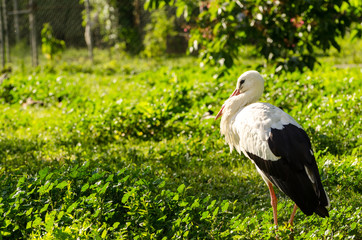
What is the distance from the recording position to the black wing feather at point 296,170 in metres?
3.20

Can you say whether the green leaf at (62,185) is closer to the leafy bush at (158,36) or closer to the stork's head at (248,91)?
the stork's head at (248,91)

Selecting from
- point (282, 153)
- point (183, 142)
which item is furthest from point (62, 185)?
point (183, 142)

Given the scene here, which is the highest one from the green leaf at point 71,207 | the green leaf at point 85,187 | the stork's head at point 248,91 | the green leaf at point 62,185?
the stork's head at point 248,91

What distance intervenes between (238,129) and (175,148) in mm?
1868

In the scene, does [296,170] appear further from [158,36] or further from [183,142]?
[158,36]

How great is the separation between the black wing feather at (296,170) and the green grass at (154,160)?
0.75 ft

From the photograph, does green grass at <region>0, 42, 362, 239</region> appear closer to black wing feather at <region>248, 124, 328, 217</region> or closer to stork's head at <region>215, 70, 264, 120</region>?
black wing feather at <region>248, 124, 328, 217</region>

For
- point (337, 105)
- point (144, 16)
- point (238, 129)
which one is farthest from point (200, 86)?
point (144, 16)

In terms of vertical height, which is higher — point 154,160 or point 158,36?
point 158,36

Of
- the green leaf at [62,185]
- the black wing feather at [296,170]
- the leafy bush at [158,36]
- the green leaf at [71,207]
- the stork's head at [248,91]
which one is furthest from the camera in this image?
the leafy bush at [158,36]

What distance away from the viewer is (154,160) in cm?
530

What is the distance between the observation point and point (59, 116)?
23.2 ft

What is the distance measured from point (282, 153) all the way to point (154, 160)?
7.29 feet

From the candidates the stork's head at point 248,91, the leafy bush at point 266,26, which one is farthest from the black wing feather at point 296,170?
the leafy bush at point 266,26
